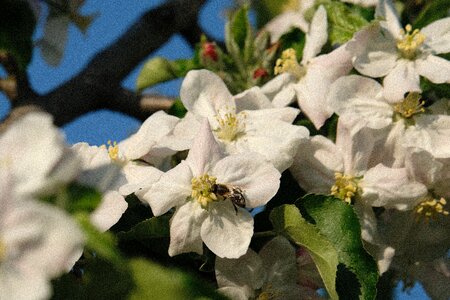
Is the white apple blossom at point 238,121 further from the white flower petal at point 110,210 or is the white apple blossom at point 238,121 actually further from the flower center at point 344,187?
the white flower petal at point 110,210

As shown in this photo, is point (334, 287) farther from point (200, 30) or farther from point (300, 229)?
point (200, 30)

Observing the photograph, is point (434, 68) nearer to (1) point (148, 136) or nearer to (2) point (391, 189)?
(2) point (391, 189)

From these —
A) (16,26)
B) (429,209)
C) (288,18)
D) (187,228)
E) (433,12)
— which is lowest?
(288,18)

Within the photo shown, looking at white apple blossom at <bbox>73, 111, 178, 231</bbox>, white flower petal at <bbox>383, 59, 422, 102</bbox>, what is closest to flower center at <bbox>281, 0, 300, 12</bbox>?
white flower petal at <bbox>383, 59, 422, 102</bbox>

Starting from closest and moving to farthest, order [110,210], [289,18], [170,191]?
1. [110,210]
2. [170,191]
3. [289,18]

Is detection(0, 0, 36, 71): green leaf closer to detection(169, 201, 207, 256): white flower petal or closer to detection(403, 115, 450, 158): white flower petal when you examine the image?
detection(169, 201, 207, 256): white flower petal

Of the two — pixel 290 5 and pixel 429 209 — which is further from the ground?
pixel 429 209

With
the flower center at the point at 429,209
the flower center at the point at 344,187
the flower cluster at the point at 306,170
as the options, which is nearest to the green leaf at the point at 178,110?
the flower cluster at the point at 306,170

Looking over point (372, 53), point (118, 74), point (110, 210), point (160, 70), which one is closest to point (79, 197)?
point (110, 210)
